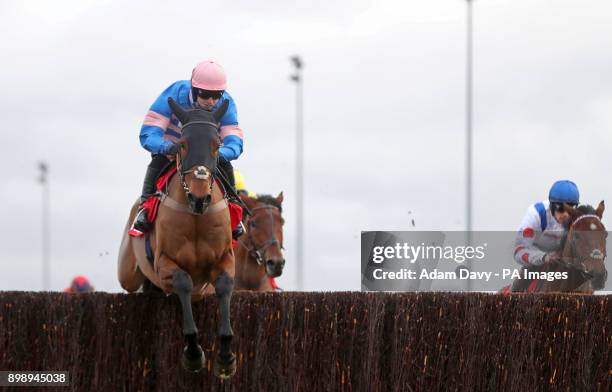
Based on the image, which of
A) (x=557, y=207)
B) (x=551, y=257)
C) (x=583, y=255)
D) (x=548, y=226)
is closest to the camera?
(x=583, y=255)

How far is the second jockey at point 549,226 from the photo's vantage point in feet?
38.0

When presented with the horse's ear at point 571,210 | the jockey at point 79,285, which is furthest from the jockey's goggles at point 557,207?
the jockey at point 79,285

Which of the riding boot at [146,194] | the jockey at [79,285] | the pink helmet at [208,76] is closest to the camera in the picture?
the pink helmet at [208,76]

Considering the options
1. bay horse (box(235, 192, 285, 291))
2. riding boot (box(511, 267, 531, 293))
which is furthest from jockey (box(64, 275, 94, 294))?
riding boot (box(511, 267, 531, 293))

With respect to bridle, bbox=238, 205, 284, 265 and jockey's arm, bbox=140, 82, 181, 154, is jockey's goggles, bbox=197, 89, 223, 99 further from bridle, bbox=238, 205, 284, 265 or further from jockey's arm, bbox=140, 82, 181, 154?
bridle, bbox=238, 205, 284, 265

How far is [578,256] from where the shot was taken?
11.0 metres

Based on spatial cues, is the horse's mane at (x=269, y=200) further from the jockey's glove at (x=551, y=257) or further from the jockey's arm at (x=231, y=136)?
the jockey's arm at (x=231, y=136)

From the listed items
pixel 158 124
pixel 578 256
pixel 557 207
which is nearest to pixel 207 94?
pixel 158 124

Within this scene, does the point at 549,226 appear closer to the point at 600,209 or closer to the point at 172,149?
the point at 600,209

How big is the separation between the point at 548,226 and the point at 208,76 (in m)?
4.43

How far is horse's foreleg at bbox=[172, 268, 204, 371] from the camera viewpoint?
825cm

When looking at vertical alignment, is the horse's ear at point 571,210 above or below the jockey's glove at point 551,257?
above

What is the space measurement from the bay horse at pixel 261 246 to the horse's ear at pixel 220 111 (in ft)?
16.4

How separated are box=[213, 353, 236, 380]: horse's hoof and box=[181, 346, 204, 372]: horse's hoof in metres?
0.15
